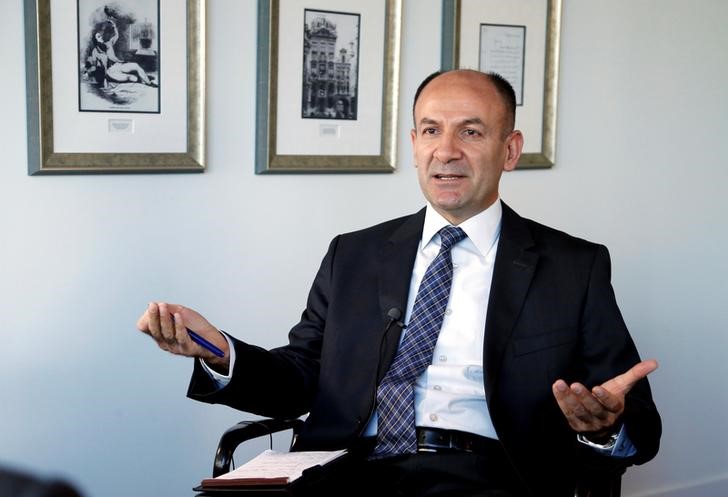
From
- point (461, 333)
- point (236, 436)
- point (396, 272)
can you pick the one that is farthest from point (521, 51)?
point (236, 436)

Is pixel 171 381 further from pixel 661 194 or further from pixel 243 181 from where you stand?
pixel 661 194

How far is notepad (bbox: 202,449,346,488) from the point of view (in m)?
2.29

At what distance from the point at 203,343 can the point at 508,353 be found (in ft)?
2.52

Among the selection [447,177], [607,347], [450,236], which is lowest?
[607,347]

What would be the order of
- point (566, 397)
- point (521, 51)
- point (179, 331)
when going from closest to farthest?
point (566, 397) → point (179, 331) → point (521, 51)

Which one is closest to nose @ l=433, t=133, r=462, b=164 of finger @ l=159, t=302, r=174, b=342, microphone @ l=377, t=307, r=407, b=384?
microphone @ l=377, t=307, r=407, b=384

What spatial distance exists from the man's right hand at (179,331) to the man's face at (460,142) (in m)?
0.69

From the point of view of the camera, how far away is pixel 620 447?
2.42 m

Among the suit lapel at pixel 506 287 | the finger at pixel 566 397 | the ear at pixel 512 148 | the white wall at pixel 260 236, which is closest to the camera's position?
the finger at pixel 566 397

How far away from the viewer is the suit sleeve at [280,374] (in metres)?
2.56

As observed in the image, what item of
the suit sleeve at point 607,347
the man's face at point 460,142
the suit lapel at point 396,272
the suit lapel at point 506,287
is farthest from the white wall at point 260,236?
the suit sleeve at point 607,347

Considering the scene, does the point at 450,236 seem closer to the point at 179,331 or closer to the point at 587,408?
the point at 587,408

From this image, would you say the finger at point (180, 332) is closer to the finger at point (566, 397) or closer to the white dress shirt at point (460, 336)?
the white dress shirt at point (460, 336)

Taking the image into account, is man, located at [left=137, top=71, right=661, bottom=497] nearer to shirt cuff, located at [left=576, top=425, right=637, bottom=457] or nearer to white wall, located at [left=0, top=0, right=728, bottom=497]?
shirt cuff, located at [left=576, top=425, right=637, bottom=457]
